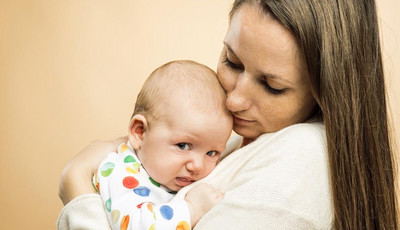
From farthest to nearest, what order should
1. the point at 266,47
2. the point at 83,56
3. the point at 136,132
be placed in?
the point at 83,56, the point at 136,132, the point at 266,47

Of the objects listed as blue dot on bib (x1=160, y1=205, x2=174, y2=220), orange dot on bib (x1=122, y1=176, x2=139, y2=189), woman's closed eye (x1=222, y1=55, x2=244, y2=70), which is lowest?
blue dot on bib (x1=160, y1=205, x2=174, y2=220)

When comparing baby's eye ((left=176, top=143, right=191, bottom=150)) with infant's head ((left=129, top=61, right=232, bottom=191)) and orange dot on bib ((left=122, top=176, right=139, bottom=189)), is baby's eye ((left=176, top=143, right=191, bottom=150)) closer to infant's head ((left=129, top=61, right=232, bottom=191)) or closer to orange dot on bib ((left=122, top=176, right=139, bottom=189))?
infant's head ((left=129, top=61, right=232, bottom=191))

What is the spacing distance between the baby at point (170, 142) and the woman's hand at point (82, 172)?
0.04 m

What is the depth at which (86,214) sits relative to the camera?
1.36 metres

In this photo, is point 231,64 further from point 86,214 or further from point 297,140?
point 86,214

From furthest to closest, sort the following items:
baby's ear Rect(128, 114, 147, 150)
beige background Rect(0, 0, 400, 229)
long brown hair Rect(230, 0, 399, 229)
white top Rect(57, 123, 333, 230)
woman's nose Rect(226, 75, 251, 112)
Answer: beige background Rect(0, 0, 400, 229) → baby's ear Rect(128, 114, 147, 150) → woman's nose Rect(226, 75, 251, 112) → long brown hair Rect(230, 0, 399, 229) → white top Rect(57, 123, 333, 230)

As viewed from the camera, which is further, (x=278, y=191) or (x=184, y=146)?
(x=184, y=146)

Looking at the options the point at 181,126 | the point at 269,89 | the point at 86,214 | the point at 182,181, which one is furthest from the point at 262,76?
the point at 86,214

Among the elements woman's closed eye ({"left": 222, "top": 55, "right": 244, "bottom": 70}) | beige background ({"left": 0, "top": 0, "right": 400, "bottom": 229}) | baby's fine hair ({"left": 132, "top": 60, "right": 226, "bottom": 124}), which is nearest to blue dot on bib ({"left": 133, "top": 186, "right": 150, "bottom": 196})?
baby's fine hair ({"left": 132, "top": 60, "right": 226, "bottom": 124})

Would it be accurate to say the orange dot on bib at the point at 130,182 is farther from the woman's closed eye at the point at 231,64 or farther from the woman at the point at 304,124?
the woman's closed eye at the point at 231,64

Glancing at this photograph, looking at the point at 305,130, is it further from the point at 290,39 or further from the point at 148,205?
the point at 148,205

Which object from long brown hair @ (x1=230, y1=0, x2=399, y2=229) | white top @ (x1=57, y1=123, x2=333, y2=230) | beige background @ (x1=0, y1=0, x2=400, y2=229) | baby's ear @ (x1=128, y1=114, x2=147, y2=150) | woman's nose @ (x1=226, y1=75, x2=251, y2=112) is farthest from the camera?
beige background @ (x1=0, y1=0, x2=400, y2=229)

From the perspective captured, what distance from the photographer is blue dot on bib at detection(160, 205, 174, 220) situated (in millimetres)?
1260

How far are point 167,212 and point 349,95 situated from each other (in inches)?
23.0
